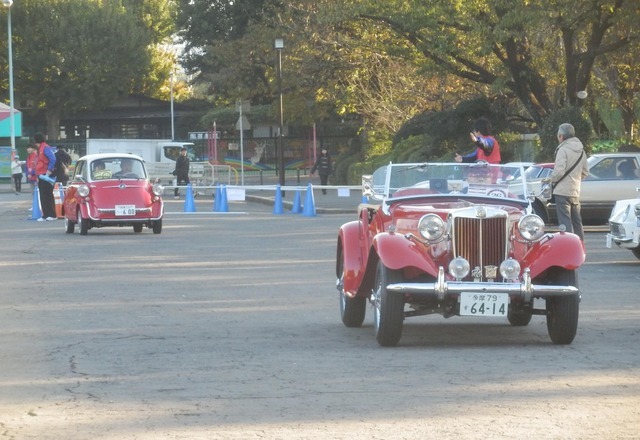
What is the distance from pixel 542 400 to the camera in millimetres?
7844

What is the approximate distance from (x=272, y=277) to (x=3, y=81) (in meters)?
70.9

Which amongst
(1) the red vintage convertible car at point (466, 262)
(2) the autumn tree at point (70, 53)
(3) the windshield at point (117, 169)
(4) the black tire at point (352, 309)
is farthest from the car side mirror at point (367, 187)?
(2) the autumn tree at point (70, 53)

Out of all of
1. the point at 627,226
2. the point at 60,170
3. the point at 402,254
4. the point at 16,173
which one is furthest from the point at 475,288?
the point at 16,173

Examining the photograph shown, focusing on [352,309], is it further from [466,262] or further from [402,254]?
[466,262]

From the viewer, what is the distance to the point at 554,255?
10.1 m

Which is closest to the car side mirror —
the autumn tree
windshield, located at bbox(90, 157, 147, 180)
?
windshield, located at bbox(90, 157, 147, 180)

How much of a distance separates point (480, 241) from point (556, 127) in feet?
80.4

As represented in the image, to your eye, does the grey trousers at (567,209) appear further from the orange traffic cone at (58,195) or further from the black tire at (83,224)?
the orange traffic cone at (58,195)

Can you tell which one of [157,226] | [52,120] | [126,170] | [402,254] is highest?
[52,120]

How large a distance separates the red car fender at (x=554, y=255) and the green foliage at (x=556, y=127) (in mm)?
23964

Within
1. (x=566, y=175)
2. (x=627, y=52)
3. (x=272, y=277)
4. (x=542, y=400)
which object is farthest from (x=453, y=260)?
(x=627, y=52)

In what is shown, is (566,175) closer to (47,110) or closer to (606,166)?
(606,166)

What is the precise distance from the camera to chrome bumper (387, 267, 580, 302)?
9.71 meters

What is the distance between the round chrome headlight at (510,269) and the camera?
9945mm
